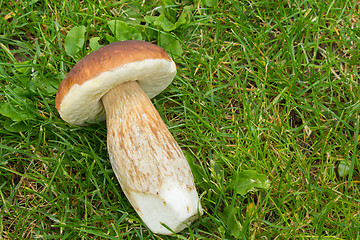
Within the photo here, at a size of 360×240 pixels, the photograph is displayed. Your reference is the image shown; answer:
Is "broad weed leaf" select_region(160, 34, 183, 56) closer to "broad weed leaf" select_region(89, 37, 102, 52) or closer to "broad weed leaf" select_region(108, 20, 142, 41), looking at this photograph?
"broad weed leaf" select_region(108, 20, 142, 41)

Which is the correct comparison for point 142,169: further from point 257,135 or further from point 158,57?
point 257,135

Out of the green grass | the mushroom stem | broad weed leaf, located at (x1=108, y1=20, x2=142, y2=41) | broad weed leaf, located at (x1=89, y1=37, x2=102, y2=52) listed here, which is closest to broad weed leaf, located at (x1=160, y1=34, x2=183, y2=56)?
the green grass

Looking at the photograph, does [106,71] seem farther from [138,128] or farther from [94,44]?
[94,44]

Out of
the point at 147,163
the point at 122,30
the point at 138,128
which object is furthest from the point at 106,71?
the point at 122,30

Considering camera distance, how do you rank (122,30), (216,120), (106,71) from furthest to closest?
(122,30), (216,120), (106,71)

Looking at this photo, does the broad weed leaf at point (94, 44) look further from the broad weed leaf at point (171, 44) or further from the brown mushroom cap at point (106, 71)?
the brown mushroom cap at point (106, 71)

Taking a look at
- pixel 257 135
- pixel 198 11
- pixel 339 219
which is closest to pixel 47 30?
pixel 198 11
